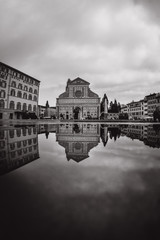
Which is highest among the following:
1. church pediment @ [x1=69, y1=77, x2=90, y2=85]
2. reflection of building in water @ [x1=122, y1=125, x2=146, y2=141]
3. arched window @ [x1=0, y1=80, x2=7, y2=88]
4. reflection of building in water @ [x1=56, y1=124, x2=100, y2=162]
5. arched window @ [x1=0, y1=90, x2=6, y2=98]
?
church pediment @ [x1=69, y1=77, x2=90, y2=85]

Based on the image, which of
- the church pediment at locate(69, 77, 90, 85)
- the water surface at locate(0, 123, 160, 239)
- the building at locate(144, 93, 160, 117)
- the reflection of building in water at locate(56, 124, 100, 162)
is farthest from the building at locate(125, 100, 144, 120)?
the water surface at locate(0, 123, 160, 239)

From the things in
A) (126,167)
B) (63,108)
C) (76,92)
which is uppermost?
(76,92)

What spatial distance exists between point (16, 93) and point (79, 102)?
28.1 metres

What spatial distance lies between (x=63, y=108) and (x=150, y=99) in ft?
181

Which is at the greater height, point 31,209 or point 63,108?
point 63,108

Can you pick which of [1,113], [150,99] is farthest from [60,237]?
[150,99]

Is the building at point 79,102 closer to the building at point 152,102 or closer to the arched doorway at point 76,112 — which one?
the arched doorway at point 76,112

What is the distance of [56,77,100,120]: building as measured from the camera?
72375 mm

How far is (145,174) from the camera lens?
3.08 m

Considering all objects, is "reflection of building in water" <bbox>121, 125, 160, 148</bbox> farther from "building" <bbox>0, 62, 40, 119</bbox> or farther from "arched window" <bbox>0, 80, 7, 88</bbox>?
"building" <bbox>0, 62, 40, 119</bbox>

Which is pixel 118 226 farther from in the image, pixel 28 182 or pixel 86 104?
pixel 86 104

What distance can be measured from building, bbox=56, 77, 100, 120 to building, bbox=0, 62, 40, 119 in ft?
51.6

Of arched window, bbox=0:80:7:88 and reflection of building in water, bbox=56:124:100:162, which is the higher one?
arched window, bbox=0:80:7:88

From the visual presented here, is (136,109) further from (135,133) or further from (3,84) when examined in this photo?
(135,133)
